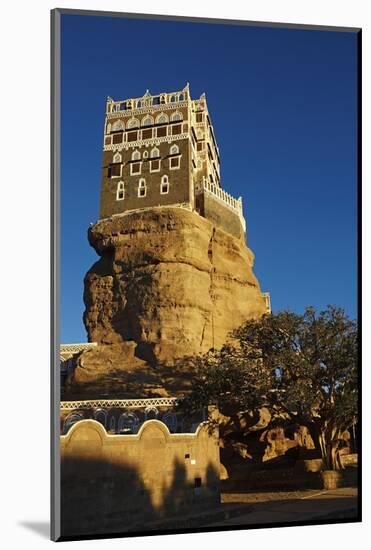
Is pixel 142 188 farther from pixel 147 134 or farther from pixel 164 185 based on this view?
pixel 147 134

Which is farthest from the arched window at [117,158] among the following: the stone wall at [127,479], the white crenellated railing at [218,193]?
the stone wall at [127,479]

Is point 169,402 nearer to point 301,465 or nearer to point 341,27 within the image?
point 301,465

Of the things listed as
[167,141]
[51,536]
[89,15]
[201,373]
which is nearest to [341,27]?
[89,15]

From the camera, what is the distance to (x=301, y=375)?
1944 centimetres

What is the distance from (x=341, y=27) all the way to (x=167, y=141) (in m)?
7.57

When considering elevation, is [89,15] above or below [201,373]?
above

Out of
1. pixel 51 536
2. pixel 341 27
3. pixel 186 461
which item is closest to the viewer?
pixel 51 536

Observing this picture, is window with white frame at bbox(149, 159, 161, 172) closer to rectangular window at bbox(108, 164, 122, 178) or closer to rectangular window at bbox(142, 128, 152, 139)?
rectangular window at bbox(142, 128, 152, 139)

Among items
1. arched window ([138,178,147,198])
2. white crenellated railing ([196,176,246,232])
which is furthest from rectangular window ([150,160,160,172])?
white crenellated railing ([196,176,246,232])

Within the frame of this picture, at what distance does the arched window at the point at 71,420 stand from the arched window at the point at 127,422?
1145 millimetres

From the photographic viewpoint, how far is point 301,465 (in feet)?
63.7

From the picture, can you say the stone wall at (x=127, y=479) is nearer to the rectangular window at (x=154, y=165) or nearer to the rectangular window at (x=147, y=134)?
the rectangular window at (x=154, y=165)

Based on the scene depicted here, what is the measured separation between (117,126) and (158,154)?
170 centimetres

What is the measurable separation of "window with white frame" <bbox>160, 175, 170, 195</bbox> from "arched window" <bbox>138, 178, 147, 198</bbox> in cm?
72
